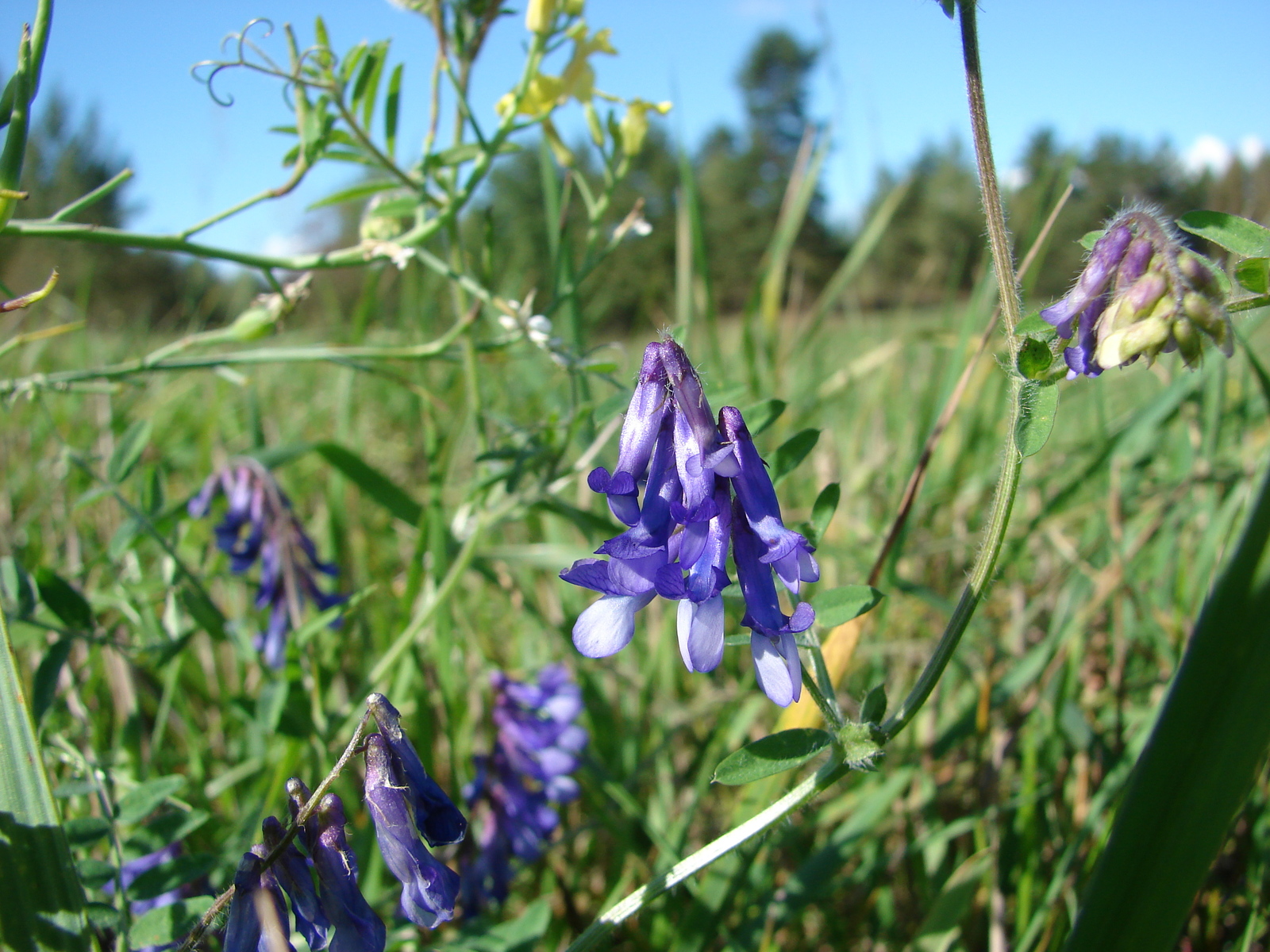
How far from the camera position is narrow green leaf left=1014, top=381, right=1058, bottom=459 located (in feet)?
1.86

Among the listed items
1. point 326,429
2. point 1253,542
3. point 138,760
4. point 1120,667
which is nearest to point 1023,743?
point 1120,667

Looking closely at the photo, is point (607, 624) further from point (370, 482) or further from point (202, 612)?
point (370, 482)

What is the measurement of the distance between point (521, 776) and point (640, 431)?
849 millimetres

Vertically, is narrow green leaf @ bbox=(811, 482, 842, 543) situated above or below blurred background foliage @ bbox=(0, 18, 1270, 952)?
above

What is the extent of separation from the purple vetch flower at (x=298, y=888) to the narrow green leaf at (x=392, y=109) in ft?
2.83

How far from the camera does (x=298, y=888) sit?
56cm

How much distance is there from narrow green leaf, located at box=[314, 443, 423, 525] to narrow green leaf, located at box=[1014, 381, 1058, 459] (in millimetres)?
950

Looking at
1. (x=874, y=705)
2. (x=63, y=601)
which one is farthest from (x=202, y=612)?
(x=874, y=705)

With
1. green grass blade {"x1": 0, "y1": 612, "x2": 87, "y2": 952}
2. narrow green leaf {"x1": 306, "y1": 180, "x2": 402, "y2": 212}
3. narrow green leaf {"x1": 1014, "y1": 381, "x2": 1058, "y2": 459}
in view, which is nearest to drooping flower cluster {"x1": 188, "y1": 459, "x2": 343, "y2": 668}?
narrow green leaf {"x1": 306, "y1": 180, "x2": 402, "y2": 212}

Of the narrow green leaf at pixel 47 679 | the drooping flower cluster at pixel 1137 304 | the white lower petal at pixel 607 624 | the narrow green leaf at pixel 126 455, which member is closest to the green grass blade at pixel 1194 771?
the drooping flower cluster at pixel 1137 304

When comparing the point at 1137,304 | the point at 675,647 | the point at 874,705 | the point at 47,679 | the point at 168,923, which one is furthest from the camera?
the point at 675,647

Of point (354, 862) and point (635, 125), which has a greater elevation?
point (635, 125)

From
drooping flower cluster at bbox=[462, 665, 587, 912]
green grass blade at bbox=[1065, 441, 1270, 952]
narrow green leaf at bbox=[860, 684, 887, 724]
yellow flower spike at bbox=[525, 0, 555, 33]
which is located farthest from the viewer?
drooping flower cluster at bbox=[462, 665, 587, 912]

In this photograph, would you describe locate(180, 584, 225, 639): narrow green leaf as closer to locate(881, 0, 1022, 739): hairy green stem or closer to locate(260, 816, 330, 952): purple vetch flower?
locate(260, 816, 330, 952): purple vetch flower
